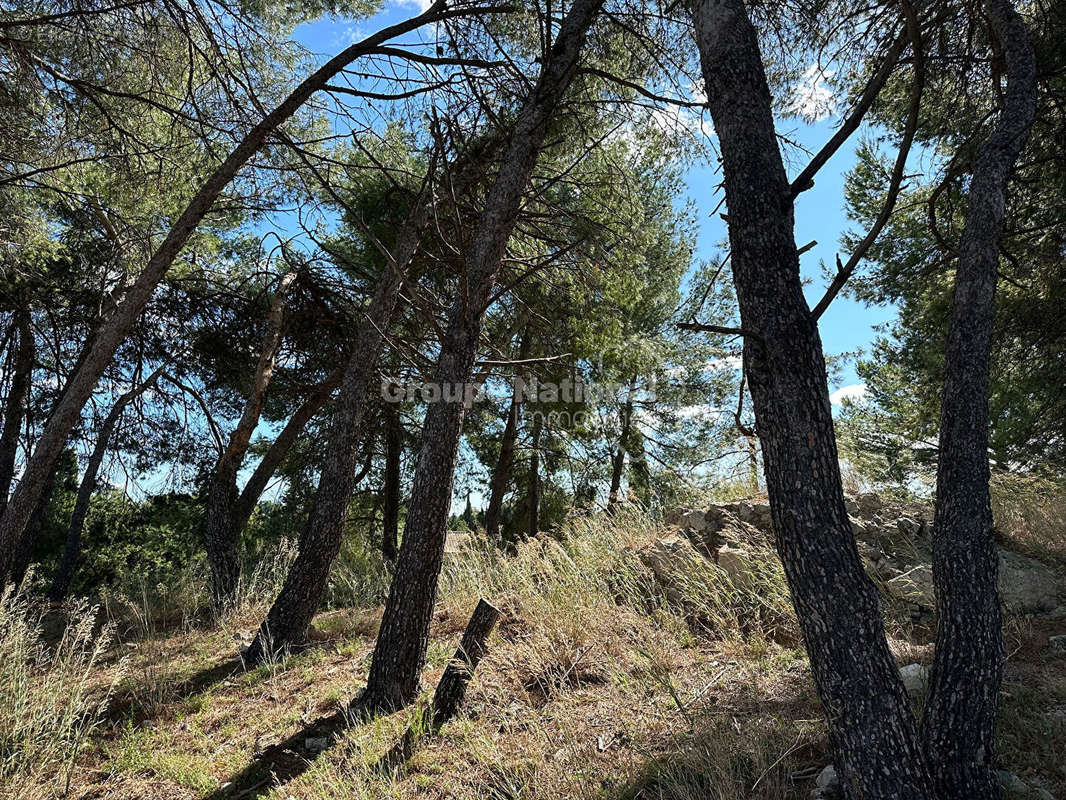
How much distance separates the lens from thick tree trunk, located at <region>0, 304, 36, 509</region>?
9.03 metres

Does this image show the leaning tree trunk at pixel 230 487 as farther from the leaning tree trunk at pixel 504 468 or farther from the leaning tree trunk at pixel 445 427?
the leaning tree trunk at pixel 504 468

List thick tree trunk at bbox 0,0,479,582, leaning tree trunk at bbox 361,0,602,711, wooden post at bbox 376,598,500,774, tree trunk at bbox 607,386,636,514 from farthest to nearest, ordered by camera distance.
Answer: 1. tree trunk at bbox 607,386,636,514
2. thick tree trunk at bbox 0,0,479,582
3. leaning tree trunk at bbox 361,0,602,711
4. wooden post at bbox 376,598,500,774

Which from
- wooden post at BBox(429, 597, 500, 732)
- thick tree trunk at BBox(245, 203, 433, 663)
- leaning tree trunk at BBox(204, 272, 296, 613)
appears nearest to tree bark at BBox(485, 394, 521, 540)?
leaning tree trunk at BBox(204, 272, 296, 613)

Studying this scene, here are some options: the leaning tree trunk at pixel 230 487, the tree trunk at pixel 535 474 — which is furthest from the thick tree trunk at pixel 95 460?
the tree trunk at pixel 535 474

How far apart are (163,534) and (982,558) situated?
72.0 ft

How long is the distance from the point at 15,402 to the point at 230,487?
4939mm

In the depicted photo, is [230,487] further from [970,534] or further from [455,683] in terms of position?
[970,534]

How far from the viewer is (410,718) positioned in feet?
13.0

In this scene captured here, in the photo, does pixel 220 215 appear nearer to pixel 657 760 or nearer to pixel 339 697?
pixel 339 697

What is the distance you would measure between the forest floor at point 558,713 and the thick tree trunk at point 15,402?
196 inches

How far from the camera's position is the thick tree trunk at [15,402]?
903cm

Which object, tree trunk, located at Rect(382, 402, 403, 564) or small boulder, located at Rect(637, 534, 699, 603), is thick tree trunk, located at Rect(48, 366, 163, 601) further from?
small boulder, located at Rect(637, 534, 699, 603)

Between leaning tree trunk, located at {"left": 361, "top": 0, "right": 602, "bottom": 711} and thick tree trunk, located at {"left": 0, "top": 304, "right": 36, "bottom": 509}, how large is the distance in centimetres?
830

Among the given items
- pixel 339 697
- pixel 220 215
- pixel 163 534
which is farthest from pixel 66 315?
pixel 163 534
